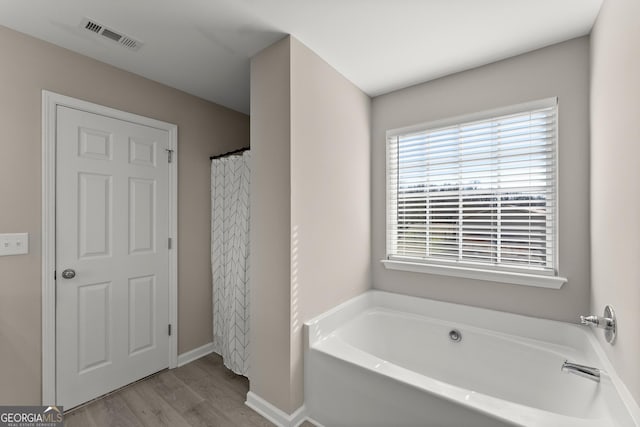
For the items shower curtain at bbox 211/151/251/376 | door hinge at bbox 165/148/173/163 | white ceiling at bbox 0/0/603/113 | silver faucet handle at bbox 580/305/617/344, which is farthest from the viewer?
door hinge at bbox 165/148/173/163

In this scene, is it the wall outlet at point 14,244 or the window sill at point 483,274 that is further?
the window sill at point 483,274

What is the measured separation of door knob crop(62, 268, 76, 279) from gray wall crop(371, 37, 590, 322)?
249 centimetres

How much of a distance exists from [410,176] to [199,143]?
6.55 ft

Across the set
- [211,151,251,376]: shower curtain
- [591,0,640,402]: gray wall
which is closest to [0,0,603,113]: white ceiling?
[591,0,640,402]: gray wall

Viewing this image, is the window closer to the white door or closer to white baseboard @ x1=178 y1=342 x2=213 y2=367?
white baseboard @ x1=178 y1=342 x2=213 y2=367

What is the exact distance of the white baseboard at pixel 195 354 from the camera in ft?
8.12

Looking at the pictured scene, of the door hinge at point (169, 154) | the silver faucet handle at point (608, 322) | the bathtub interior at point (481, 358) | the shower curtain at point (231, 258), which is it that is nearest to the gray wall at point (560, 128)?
the bathtub interior at point (481, 358)

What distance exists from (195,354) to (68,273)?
49.6 inches

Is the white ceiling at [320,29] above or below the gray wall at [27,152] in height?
above

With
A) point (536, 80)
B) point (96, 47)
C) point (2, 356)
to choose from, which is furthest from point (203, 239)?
point (536, 80)

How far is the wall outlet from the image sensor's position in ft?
5.31

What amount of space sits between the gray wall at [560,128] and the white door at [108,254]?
2182mm

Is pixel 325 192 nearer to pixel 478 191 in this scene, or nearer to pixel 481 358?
pixel 478 191

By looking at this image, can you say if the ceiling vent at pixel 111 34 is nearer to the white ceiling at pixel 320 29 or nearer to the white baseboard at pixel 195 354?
the white ceiling at pixel 320 29
